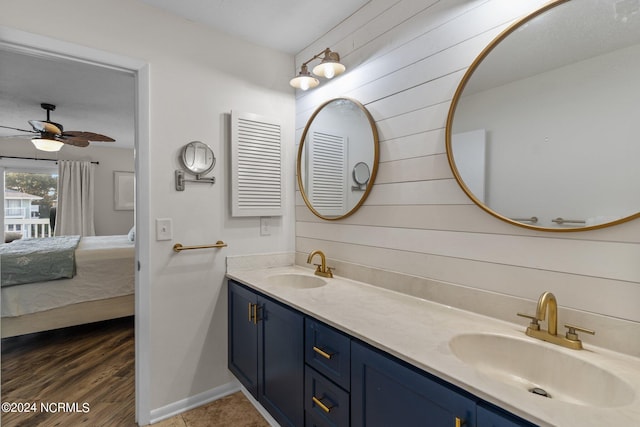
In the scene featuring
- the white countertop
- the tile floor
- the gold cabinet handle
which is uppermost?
the white countertop

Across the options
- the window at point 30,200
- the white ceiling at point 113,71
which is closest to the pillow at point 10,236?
the window at point 30,200

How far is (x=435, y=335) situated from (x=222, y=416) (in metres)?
1.54

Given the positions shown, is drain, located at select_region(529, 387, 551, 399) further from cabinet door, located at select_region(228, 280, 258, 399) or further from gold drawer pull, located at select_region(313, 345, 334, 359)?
cabinet door, located at select_region(228, 280, 258, 399)

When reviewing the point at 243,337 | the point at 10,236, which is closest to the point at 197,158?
the point at 243,337

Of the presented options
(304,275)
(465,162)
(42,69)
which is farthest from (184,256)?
(42,69)

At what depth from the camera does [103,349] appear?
9.27 ft

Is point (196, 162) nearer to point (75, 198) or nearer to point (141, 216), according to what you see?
point (141, 216)

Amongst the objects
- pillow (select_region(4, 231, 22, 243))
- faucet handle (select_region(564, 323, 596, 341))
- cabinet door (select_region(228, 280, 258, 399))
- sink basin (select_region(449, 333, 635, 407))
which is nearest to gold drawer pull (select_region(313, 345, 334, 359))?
sink basin (select_region(449, 333, 635, 407))

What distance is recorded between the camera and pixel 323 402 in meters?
1.29

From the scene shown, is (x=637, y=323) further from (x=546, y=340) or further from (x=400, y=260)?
(x=400, y=260)

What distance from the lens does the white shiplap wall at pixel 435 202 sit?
103cm

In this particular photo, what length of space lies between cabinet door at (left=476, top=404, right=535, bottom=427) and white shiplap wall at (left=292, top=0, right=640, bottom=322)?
0.56 meters

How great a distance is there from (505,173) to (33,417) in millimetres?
2889

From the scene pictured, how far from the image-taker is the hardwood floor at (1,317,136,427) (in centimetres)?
192
